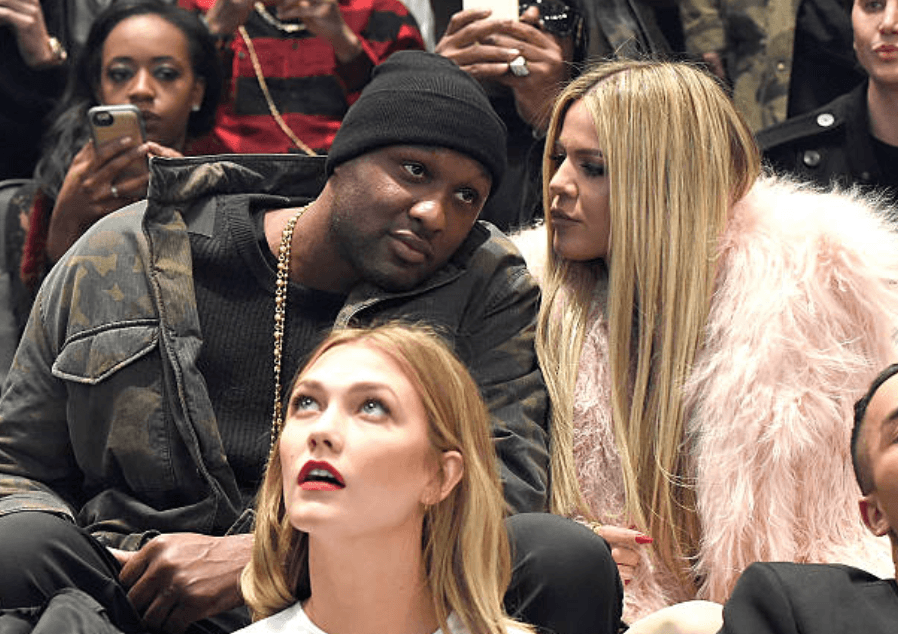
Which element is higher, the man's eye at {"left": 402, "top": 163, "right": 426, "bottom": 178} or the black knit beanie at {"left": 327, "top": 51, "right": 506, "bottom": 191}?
the black knit beanie at {"left": 327, "top": 51, "right": 506, "bottom": 191}

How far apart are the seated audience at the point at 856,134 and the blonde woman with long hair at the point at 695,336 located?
0.65 meters

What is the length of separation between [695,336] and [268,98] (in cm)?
159

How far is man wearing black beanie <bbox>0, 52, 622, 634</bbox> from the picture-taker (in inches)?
124

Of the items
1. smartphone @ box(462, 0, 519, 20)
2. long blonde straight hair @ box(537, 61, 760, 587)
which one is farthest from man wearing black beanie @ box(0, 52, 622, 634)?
smartphone @ box(462, 0, 519, 20)

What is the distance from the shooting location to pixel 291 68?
14.5ft

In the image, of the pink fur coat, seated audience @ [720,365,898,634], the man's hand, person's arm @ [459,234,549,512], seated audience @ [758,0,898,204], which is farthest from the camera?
seated audience @ [758,0,898,204]

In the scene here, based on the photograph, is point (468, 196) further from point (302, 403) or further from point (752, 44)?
point (752, 44)

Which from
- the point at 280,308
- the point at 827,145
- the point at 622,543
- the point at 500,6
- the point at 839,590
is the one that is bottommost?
the point at 622,543

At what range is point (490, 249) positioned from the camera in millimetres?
3361

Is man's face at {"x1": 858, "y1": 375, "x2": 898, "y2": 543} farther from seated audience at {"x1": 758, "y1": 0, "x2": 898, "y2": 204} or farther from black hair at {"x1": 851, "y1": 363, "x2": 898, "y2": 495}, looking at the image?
seated audience at {"x1": 758, "y1": 0, "x2": 898, "y2": 204}

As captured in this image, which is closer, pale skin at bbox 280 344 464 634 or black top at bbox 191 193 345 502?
pale skin at bbox 280 344 464 634

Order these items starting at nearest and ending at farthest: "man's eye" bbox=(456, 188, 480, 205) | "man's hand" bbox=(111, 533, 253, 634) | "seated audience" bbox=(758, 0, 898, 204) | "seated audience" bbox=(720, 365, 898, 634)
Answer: "seated audience" bbox=(720, 365, 898, 634) → "man's hand" bbox=(111, 533, 253, 634) → "man's eye" bbox=(456, 188, 480, 205) → "seated audience" bbox=(758, 0, 898, 204)

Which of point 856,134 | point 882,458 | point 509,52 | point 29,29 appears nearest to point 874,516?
point 882,458

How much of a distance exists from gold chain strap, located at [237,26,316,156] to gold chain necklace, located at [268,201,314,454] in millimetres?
957
